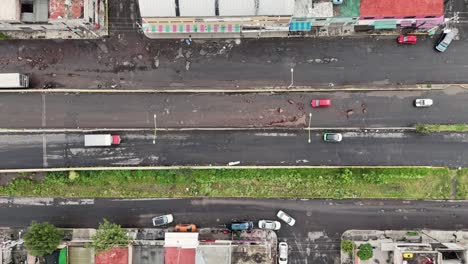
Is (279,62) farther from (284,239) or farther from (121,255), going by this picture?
(121,255)

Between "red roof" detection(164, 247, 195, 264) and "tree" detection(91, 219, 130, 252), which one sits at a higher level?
"tree" detection(91, 219, 130, 252)

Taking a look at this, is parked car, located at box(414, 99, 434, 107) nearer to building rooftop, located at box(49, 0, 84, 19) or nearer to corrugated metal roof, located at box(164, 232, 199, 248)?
corrugated metal roof, located at box(164, 232, 199, 248)

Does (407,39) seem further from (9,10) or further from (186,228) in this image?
(9,10)

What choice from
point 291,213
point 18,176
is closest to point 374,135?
point 291,213

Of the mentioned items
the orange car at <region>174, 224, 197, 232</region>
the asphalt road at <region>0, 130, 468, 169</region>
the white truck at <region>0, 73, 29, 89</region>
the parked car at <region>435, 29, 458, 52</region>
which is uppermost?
the parked car at <region>435, 29, 458, 52</region>

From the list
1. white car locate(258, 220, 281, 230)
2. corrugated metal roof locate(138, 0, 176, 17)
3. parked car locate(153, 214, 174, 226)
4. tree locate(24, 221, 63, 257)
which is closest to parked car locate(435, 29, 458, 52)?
white car locate(258, 220, 281, 230)
